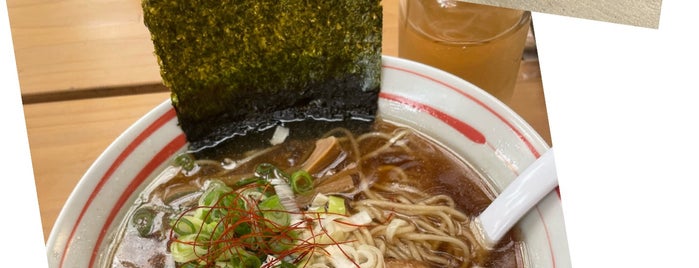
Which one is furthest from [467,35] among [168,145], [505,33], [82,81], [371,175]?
[82,81]

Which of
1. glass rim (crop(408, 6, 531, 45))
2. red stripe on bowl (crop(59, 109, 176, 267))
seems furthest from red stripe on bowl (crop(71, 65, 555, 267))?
glass rim (crop(408, 6, 531, 45))

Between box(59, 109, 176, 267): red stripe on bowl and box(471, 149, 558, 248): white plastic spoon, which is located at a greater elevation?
box(471, 149, 558, 248): white plastic spoon

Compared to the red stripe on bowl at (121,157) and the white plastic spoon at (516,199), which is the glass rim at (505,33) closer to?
the white plastic spoon at (516,199)

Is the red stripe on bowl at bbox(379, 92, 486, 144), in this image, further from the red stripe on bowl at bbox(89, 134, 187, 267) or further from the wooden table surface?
the red stripe on bowl at bbox(89, 134, 187, 267)

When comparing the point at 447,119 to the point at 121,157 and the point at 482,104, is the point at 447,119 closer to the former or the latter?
the point at 482,104

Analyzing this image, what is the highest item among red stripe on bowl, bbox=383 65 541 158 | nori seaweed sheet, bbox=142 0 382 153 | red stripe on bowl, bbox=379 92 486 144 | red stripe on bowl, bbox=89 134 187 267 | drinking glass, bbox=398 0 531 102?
drinking glass, bbox=398 0 531 102

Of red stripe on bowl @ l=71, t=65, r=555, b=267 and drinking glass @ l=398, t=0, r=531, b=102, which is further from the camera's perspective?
drinking glass @ l=398, t=0, r=531, b=102

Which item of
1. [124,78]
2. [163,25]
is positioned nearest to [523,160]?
[163,25]
